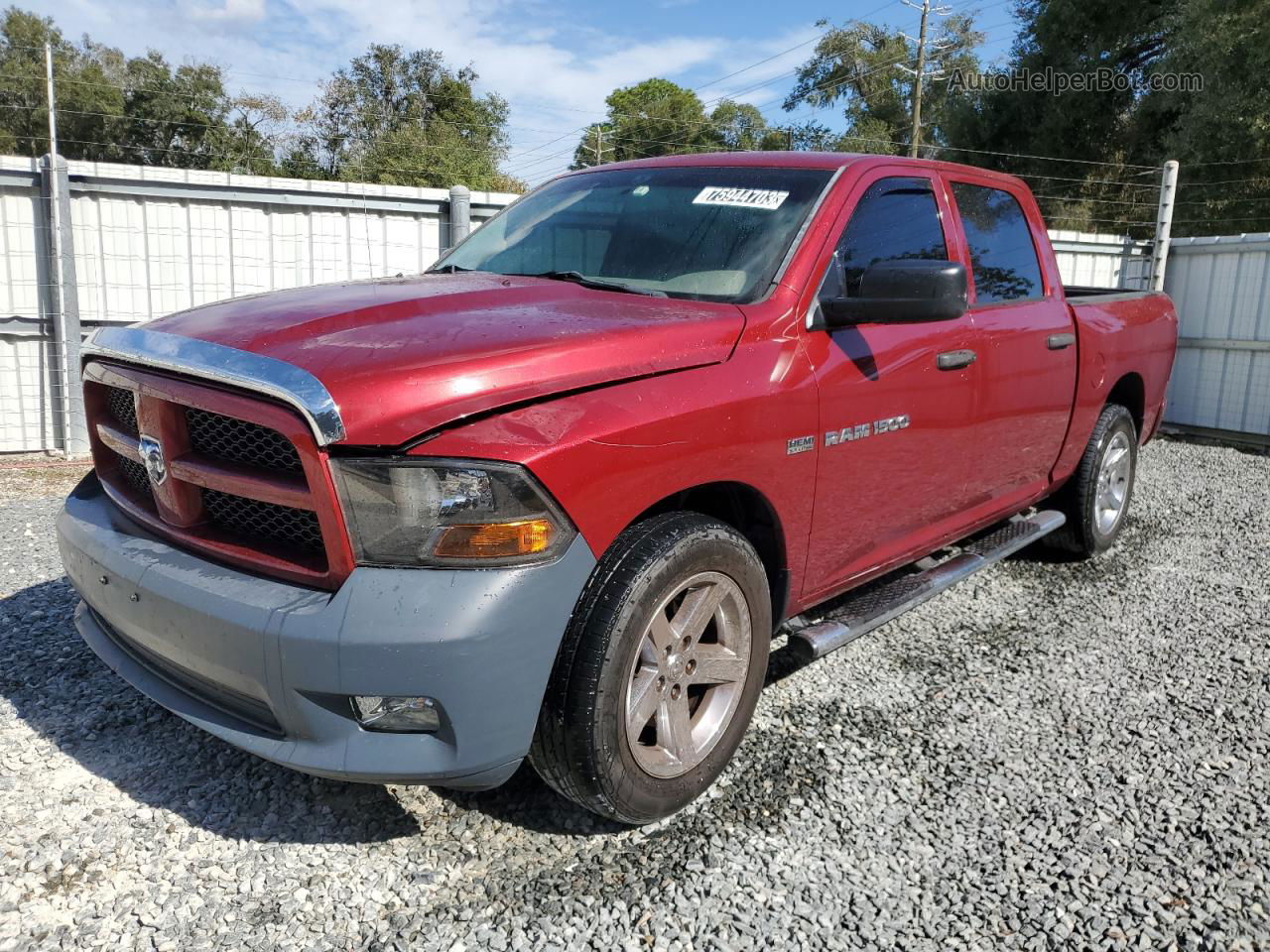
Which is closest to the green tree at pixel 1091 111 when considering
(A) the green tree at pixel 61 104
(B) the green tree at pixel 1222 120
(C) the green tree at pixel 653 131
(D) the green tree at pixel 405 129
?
(B) the green tree at pixel 1222 120

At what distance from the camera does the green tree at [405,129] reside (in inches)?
1336

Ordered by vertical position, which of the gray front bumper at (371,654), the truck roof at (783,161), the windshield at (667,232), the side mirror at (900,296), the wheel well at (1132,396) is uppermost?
the truck roof at (783,161)

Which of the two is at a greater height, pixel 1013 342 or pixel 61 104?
pixel 61 104

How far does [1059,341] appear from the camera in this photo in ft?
14.4

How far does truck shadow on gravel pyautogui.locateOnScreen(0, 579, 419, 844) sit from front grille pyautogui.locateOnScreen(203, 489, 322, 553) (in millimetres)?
864

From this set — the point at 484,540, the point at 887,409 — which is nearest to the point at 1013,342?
the point at 887,409

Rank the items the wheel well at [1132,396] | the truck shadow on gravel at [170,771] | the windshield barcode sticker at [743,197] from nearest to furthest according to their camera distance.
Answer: the truck shadow on gravel at [170,771]
the windshield barcode sticker at [743,197]
the wheel well at [1132,396]

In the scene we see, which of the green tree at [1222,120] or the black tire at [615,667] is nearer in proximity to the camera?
the black tire at [615,667]

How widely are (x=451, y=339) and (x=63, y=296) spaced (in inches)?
241

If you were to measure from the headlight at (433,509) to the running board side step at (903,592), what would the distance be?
1277 mm

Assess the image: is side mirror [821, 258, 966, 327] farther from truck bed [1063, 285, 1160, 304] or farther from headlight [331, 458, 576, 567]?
truck bed [1063, 285, 1160, 304]

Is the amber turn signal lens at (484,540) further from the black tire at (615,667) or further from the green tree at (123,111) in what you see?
the green tree at (123,111)

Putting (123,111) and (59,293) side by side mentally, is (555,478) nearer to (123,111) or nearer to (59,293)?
(59,293)

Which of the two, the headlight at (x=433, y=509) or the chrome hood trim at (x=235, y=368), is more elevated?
the chrome hood trim at (x=235, y=368)
